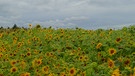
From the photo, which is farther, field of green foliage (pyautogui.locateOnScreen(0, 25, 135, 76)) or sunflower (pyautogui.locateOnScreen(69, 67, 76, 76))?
field of green foliage (pyautogui.locateOnScreen(0, 25, 135, 76))

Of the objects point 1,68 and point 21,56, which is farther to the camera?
point 21,56

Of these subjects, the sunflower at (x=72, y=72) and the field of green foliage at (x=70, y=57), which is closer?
the sunflower at (x=72, y=72)

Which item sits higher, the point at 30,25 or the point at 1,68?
the point at 30,25

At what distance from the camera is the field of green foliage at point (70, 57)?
791cm

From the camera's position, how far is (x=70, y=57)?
1016 centimetres

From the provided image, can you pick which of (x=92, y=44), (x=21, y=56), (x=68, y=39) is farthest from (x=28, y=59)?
(x=68, y=39)

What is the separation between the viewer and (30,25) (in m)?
18.1

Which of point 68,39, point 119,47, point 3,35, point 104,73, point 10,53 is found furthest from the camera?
point 3,35

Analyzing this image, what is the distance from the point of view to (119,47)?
10.1m

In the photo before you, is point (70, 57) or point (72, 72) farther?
point (70, 57)

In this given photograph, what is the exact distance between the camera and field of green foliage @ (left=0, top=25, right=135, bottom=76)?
7907mm

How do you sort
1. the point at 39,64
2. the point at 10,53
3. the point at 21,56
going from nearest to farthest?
the point at 39,64 < the point at 21,56 < the point at 10,53

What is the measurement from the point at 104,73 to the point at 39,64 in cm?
217

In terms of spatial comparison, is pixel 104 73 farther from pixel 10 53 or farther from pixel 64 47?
pixel 10 53
